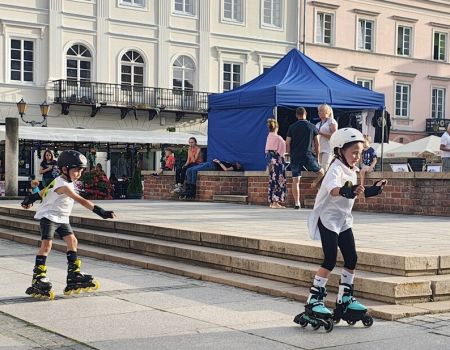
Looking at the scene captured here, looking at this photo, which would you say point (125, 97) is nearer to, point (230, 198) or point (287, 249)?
point (230, 198)

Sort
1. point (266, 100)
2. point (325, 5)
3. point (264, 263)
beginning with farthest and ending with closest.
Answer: point (325, 5) → point (266, 100) → point (264, 263)

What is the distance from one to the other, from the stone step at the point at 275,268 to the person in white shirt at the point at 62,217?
165cm

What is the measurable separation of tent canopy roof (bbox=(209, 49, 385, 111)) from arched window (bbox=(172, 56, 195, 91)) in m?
18.4

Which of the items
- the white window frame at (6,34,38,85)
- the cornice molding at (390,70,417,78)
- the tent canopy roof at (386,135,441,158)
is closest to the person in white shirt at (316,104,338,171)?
the tent canopy roof at (386,135,441,158)

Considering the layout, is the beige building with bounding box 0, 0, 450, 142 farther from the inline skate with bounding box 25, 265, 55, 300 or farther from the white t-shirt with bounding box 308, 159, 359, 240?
the white t-shirt with bounding box 308, 159, 359, 240

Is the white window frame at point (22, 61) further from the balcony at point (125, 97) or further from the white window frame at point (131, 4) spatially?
the white window frame at point (131, 4)

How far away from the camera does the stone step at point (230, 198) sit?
56.3ft

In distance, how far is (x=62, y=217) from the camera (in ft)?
25.3

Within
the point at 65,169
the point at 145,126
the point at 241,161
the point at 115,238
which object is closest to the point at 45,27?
the point at 145,126

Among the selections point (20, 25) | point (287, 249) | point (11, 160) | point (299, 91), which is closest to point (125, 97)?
point (20, 25)

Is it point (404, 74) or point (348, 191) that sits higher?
point (404, 74)

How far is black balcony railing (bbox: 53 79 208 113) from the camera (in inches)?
1357

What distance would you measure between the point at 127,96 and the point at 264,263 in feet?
96.0

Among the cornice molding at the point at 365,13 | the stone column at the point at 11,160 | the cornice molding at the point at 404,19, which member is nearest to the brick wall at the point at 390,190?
the stone column at the point at 11,160
